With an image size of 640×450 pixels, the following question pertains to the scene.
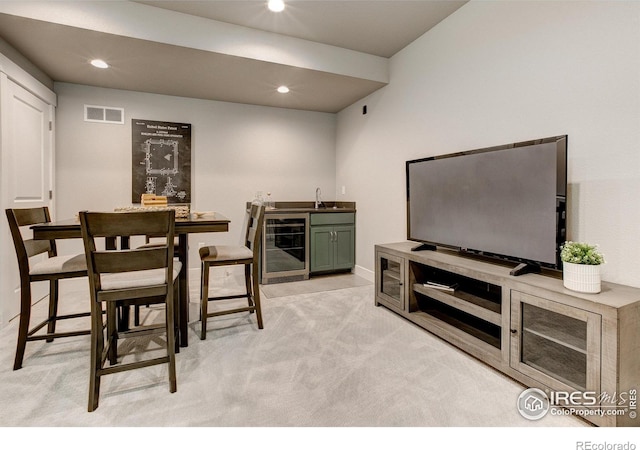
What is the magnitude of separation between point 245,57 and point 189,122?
1.58 metres

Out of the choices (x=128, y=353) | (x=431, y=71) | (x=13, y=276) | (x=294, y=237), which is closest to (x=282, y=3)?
(x=431, y=71)

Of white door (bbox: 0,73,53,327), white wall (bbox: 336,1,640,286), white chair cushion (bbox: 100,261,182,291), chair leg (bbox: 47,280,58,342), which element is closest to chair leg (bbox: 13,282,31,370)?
chair leg (bbox: 47,280,58,342)

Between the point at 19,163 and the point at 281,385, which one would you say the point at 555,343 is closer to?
the point at 281,385

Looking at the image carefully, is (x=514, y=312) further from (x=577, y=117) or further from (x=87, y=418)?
(x=87, y=418)

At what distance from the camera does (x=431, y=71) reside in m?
3.02

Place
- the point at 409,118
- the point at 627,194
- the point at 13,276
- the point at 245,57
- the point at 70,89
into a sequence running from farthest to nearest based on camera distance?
the point at 70,89
the point at 409,118
the point at 245,57
the point at 13,276
the point at 627,194

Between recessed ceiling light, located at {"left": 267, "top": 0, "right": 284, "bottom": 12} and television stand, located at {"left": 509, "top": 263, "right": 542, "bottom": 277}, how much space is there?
8.56ft

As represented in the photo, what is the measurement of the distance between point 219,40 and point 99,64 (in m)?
1.27

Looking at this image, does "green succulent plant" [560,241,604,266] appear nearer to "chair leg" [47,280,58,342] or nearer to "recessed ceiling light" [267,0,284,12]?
"recessed ceiling light" [267,0,284,12]

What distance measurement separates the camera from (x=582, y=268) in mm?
1508

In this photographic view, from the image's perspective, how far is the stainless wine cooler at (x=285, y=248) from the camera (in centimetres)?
388

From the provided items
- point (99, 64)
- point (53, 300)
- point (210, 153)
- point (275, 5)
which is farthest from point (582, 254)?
point (99, 64)

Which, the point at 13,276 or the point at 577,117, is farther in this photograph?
the point at 13,276

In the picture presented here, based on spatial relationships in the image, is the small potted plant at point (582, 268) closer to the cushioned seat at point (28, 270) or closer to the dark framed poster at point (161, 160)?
the cushioned seat at point (28, 270)
